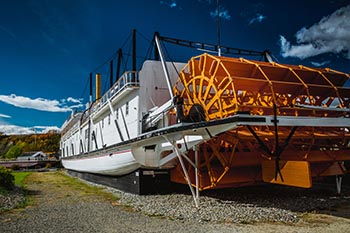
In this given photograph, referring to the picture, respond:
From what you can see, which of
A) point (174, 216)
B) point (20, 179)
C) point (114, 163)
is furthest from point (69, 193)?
point (20, 179)

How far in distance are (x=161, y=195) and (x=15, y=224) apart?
450cm

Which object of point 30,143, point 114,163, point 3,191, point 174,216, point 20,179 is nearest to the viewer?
point 174,216

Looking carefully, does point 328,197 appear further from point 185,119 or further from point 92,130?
point 92,130

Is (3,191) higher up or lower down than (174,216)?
higher up

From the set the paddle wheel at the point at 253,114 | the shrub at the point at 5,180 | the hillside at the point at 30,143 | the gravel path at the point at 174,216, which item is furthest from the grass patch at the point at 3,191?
the hillside at the point at 30,143

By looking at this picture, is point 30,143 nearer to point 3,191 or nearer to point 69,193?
point 69,193

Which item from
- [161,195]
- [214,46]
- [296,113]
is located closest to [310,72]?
[296,113]

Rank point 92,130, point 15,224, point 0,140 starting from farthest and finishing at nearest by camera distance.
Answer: point 0,140 → point 92,130 → point 15,224

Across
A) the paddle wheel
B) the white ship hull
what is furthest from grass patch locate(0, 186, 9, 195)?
the paddle wheel

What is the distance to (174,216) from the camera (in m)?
6.16

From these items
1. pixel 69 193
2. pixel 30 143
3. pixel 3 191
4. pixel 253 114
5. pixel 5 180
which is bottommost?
pixel 69 193

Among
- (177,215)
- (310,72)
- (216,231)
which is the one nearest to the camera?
(216,231)

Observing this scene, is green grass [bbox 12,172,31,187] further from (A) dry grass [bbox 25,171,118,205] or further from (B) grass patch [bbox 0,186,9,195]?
(B) grass patch [bbox 0,186,9,195]

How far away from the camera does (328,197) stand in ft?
27.7
